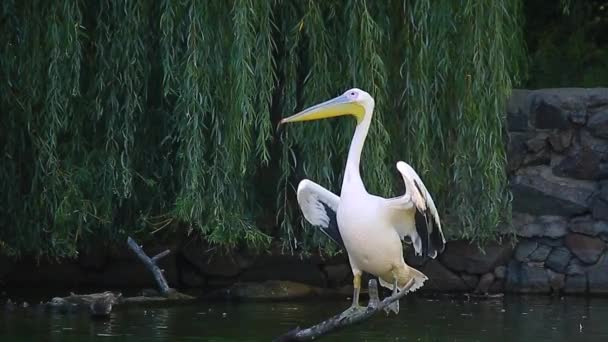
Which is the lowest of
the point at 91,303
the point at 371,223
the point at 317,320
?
the point at 317,320

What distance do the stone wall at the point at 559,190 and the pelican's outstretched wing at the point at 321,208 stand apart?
12.2 ft

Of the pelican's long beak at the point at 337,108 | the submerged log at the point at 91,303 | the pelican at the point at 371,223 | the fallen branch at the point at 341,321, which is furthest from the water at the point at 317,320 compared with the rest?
the fallen branch at the point at 341,321

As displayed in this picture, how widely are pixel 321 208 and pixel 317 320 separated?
1.66m

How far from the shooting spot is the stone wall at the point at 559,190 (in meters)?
11.9

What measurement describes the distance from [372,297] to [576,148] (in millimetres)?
5210

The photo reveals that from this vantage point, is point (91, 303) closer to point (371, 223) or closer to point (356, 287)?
point (356, 287)

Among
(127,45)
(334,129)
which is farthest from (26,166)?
(334,129)

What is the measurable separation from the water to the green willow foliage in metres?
0.59

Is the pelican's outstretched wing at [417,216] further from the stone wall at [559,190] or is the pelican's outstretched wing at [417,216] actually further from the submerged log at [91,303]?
the stone wall at [559,190]

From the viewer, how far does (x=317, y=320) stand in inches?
391

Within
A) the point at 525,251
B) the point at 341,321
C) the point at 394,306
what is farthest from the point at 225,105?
the point at 525,251

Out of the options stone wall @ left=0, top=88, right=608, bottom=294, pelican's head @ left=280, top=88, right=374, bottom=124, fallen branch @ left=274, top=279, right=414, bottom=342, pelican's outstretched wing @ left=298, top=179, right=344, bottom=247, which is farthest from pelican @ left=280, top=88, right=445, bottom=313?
stone wall @ left=0, top=88, right=608, bottom=294

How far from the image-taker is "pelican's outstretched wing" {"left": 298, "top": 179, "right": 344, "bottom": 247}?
836 centimetres

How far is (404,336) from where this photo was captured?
9148 millimetres
